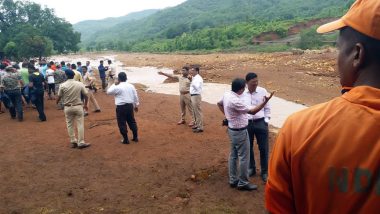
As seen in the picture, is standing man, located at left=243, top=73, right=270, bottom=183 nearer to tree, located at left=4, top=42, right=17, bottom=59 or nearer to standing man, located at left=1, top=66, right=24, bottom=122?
standing man, located at left=1, top=66, right=24, bottom=122

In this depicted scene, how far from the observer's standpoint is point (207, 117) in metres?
11.3

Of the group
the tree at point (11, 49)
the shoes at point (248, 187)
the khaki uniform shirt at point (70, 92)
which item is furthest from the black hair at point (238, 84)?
the tree at point (11, 49)

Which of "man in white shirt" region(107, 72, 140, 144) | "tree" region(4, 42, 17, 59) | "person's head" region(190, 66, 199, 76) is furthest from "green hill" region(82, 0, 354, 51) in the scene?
"man in white shirt" region(107, 72, 140, 144)

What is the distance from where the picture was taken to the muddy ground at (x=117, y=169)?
5.50m

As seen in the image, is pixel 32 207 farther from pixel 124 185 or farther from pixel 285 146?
pixel 285 146

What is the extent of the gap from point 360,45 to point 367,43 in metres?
0.02

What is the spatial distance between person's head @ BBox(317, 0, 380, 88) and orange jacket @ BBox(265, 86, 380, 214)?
0.10 m

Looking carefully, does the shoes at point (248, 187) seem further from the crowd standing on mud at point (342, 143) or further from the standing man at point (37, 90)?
the standing man at point (37, 90)

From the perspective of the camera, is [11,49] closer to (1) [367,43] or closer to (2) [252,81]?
(2) [252,81]

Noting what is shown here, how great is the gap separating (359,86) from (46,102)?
48.7 feet

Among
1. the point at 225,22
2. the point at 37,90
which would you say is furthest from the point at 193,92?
the point at 225,22

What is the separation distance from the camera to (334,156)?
4.16 ft

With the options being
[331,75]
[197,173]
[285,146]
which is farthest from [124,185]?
[331,75]

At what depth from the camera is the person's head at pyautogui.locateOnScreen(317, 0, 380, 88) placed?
4.06 feet
